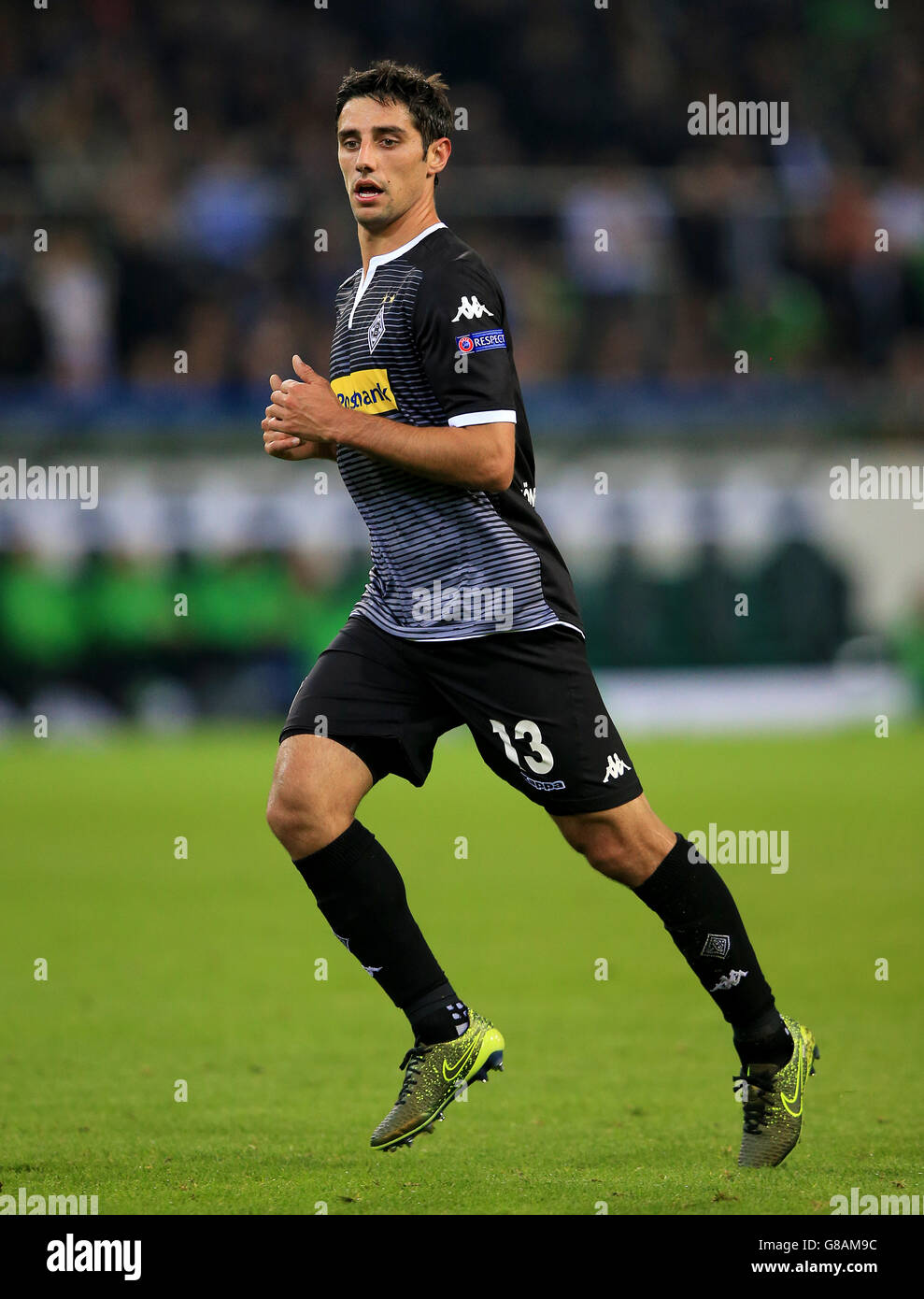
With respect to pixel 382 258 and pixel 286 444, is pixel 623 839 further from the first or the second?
pixel 382 258

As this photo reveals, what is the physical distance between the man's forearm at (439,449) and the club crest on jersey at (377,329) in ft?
0.73

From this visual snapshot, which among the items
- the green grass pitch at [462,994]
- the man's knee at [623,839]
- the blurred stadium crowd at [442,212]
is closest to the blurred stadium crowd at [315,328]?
the blurred stadium crowd at [442,212]

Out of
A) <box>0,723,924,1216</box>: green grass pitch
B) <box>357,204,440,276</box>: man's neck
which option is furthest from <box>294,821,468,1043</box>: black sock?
<box>357,204,440,276</box>: man's neck

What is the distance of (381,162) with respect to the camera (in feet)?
14.7

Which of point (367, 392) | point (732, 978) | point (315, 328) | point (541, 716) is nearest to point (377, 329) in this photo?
point (367, 392)

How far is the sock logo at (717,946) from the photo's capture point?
177 inches

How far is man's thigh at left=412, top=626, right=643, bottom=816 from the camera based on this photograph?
172 inches

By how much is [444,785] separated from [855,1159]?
9080mm

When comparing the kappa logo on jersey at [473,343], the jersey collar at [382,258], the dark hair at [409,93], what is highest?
the dark hair at [409,93]

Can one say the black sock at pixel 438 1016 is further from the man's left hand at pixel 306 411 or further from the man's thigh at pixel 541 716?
the man's left hand at pixel 306 411

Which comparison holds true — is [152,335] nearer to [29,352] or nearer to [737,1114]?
[29,352]

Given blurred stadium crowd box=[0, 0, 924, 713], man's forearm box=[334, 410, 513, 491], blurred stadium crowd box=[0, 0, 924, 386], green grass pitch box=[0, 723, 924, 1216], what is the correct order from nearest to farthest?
man's forearm box=[334, 410, 513, 491]
green grass pitch box=[0, 723, 924, 1216]
blurred stadium crowd box=[0, 0, 924, 713]
blurred stadium crowd box=[0, 0, 924, 386]

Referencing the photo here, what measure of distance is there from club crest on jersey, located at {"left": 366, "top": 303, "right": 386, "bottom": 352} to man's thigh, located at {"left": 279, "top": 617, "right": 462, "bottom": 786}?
0.71 meters

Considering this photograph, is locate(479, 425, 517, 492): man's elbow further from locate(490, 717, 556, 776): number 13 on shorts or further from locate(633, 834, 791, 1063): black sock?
locate(633, 834, 791, 1063): black sock
